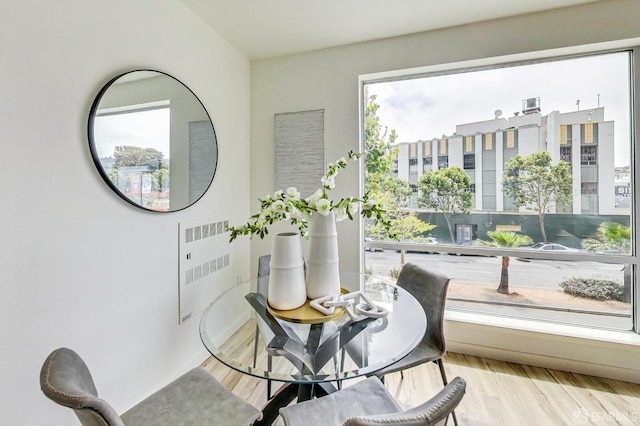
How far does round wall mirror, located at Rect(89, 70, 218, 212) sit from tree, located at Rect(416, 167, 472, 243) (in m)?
1.88

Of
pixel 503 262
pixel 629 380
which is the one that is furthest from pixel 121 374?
pixel 629 380

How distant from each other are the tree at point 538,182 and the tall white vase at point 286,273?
6.49 feet

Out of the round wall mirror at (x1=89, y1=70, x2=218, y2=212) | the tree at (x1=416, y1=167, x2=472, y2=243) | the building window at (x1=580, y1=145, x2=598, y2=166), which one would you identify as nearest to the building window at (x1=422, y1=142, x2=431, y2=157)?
the tree at (x1=416, y1=167, x2=472, y2=243)

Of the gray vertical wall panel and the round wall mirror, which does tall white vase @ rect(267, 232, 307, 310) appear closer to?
the round wall mirror

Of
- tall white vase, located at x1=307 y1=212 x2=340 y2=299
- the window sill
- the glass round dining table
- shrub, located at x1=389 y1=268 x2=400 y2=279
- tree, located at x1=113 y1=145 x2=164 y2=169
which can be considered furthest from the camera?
shrub, located at x1=389 y1=268 x2=400 y2=279

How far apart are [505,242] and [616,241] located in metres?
0.72

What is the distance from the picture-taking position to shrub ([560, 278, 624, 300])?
83.7 inches

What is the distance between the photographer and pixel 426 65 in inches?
93.6

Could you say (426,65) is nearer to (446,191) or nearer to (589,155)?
(446,191)

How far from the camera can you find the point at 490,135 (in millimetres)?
2363

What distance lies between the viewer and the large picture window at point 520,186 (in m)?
2.12

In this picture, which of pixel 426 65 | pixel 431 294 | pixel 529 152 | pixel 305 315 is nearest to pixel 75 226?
pixel 305 315

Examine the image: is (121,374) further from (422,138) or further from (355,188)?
(422,138)

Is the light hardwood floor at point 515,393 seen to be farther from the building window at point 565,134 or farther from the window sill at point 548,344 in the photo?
the building window at point 565,134
